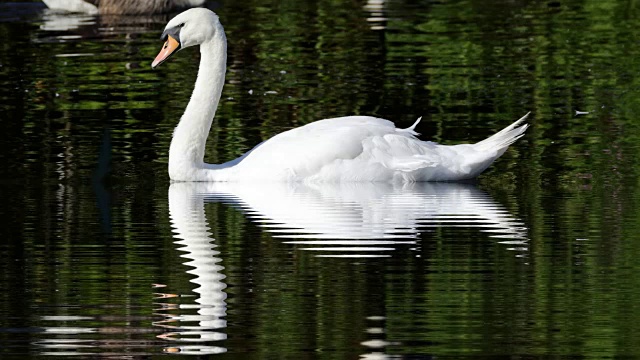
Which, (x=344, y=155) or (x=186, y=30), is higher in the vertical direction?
(x=186, y=30)

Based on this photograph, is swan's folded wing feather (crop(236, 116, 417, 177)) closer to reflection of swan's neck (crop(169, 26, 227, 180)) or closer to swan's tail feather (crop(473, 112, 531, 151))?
reflection of swan's neck (crop(169, 26, 227, 180))

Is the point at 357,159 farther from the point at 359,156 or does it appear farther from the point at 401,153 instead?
the point at 401,153

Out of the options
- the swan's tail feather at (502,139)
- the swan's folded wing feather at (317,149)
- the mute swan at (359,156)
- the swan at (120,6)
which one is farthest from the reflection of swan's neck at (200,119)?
the swan at (120,6)

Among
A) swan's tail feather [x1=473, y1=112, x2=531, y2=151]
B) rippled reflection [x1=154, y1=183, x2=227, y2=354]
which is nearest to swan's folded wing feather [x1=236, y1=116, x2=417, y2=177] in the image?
swan's tail feather [x1=473, y1=112, x2=531, y2=151]

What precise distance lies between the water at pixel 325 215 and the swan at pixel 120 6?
173 inches

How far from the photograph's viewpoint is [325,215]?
Result: 11.2 metres

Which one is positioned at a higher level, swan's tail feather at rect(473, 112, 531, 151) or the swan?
the swan

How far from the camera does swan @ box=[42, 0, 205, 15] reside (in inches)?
1021

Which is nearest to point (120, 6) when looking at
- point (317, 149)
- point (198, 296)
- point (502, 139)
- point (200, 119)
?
point (200, 119)

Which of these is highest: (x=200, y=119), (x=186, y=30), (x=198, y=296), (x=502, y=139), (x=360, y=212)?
(x=186, y=30)

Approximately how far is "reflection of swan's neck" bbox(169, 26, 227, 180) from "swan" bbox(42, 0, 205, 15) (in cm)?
1274

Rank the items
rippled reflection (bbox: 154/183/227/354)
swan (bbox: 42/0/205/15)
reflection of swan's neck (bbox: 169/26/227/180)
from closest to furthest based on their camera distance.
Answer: rippled reflection (bbox: 154/183/227/354)
reflection of swan's neck (bbox: 169/26/227/180)
swan (bbox: 42/0/205/15)

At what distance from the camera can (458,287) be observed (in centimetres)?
888

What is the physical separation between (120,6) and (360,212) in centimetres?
1540
